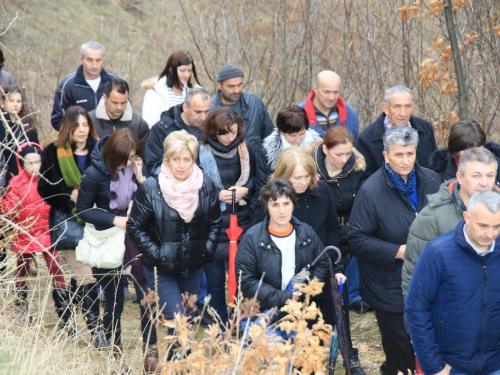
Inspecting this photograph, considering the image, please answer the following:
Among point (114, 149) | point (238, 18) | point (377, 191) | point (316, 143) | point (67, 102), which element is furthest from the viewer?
point (238, 18)

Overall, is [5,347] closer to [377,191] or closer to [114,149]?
[114,149]

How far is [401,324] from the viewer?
5762 millimetres

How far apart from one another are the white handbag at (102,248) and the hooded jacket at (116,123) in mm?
1224

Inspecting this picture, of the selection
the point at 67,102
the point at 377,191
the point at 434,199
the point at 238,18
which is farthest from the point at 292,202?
the point at 238,18

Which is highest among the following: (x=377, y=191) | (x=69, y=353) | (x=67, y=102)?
(x=67, y=102)

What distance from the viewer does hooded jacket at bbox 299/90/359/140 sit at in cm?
772

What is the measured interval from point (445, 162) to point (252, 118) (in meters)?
2.24

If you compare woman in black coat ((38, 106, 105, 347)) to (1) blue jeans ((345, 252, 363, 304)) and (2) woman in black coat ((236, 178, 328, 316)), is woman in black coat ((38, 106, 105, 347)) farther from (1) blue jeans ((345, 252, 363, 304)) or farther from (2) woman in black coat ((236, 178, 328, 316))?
(1) blue jeans ((345, 252, 363, 304))

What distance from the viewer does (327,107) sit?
7.74 metres

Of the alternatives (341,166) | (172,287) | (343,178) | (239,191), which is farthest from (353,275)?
(172,287)

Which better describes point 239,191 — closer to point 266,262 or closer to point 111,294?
point 266,262

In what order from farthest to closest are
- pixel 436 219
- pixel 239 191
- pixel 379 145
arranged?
pixel 379 145 < pixel 239 191 < pixel 436 219

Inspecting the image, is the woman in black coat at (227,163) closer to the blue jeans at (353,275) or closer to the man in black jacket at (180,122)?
the man in black jacket at (180,122)

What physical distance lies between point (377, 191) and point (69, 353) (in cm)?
260
